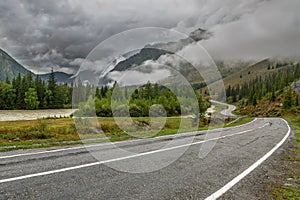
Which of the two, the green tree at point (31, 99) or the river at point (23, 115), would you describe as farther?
the green tree at point (31, 99)

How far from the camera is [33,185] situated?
15.5 feet

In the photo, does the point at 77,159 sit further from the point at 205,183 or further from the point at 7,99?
the point at 7,99

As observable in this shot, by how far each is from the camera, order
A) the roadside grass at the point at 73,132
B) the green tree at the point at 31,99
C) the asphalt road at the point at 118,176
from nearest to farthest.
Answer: the asphalt road at the point at 118,176
the roadside grass at the point at 73,132
the green tree at the point at 31,99

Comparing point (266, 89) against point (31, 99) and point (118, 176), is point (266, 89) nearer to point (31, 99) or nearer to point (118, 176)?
point (31, 99)

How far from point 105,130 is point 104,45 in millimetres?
14012

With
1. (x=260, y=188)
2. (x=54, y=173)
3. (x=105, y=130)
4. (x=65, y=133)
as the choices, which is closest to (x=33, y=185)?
(x=54, y=173)

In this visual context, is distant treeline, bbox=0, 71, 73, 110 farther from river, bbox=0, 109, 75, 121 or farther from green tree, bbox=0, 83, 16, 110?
river, bbox=0, 109, 75, 121

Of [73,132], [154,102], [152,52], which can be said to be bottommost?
[73,132]

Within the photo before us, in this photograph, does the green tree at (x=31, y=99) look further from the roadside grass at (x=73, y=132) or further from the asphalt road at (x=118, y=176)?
the asphalt road at (x=118, y=176)

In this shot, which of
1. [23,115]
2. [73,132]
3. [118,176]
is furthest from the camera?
[23,115]

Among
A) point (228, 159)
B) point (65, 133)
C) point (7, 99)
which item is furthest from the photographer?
point (7, 99)

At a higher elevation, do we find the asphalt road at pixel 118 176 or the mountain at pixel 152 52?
the mountain at pixel 152 52

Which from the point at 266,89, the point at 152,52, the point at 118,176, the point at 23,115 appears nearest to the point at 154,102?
the point at 152,52

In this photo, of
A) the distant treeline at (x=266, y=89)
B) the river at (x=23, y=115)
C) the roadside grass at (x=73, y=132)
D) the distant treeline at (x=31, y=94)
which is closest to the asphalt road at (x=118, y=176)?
the roadside grass at (x=73, y=132)
